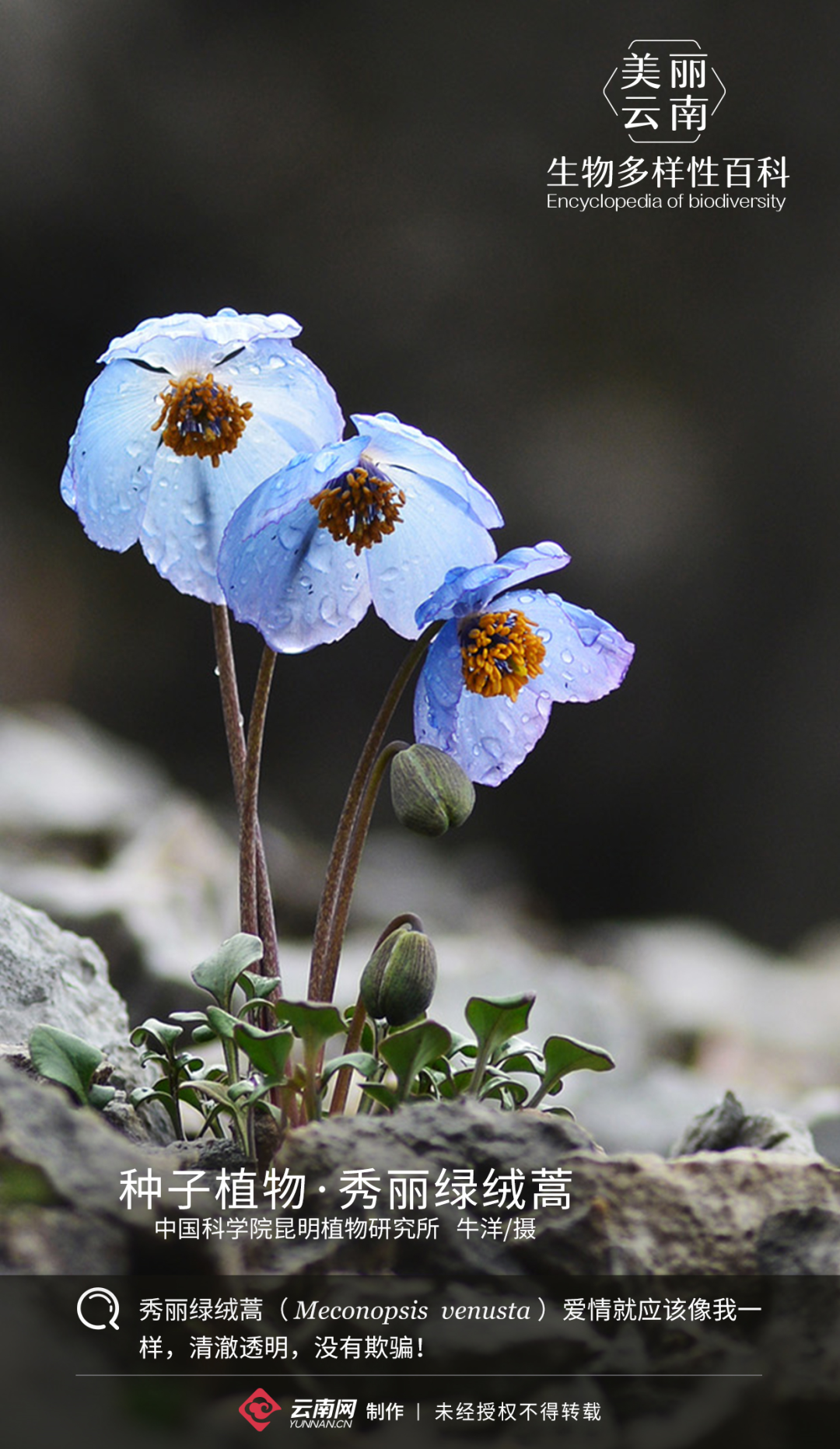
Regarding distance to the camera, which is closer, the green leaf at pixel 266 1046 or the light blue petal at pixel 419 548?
the green leaf at pixel 266 1046

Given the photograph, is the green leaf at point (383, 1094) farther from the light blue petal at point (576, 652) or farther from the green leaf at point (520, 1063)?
the light blue petal at point (576, 652)

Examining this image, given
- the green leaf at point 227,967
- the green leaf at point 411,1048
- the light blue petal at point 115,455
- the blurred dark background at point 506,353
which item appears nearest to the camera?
the green leaf at point 411,1048

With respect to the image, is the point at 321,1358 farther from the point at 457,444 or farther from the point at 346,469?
the point at 457,444

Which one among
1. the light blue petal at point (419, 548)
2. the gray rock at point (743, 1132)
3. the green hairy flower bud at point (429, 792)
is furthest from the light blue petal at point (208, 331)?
the gray rock at point (743, 1132)

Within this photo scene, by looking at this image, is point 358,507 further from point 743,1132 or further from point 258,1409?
point 743,1132

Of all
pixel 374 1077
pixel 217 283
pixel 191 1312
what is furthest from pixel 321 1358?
pixel 217 283

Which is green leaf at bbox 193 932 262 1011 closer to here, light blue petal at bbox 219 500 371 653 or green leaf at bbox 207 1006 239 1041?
green leaf at bbox 207 1006 239 1041

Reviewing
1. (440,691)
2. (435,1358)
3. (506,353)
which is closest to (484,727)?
(440,691)
